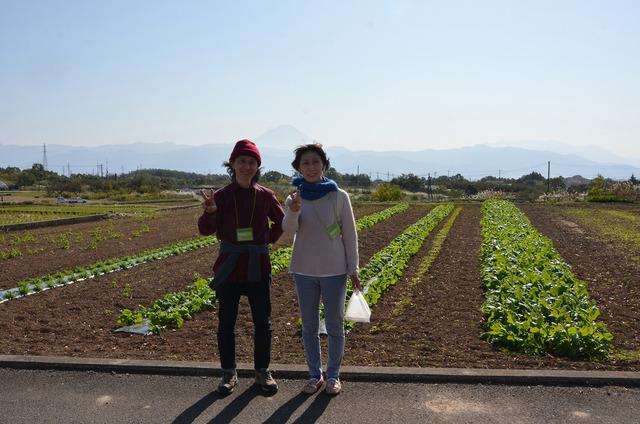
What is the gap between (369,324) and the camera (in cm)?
701

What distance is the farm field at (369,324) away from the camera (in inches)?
220

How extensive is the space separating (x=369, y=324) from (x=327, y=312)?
2.68m

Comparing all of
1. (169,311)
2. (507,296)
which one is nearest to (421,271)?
(507,296)

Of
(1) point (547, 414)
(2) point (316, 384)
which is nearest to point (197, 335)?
(2) point (316, 384)

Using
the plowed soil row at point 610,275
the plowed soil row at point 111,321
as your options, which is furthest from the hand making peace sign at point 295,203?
the plowed soil row at point 610,275

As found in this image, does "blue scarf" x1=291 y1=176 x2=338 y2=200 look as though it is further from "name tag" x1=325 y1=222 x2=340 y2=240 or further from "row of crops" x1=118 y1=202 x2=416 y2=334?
"row of crops" x1=118 y1=202 x2=416 y2=334

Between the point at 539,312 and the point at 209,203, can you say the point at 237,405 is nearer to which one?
the point at 209,203

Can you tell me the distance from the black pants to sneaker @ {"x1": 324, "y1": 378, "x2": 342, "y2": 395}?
0.57 metres

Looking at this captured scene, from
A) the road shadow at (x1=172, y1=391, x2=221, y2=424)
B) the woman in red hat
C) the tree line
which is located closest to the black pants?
the woman in red hat

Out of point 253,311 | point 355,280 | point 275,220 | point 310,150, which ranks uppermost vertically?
point 310,150

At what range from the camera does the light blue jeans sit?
4406 millimetres

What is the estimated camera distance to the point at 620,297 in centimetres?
867

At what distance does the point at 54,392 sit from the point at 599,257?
12.3 meters

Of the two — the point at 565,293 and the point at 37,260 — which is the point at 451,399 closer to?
the point at 565,293
